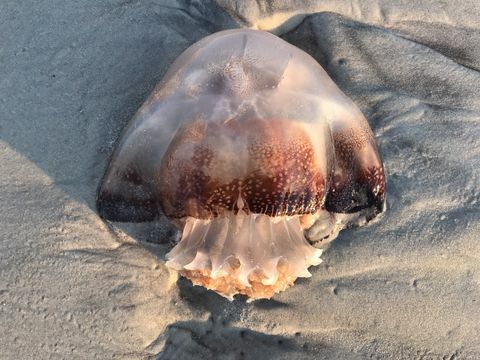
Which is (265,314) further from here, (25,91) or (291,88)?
(25,91)

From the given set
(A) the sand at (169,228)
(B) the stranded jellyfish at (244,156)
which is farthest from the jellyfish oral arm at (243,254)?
(A) the sand at (169,228)

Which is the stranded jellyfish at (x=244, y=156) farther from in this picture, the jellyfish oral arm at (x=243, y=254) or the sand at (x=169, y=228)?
the sand at (x=169, y=228)

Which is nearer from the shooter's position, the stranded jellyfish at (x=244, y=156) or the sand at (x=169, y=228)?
the stranded jellyfish at (x=244, y=156)

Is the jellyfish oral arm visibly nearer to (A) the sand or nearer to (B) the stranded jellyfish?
(B) the stranded jellyfish

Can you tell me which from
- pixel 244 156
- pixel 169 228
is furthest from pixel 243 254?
pixel 169 228

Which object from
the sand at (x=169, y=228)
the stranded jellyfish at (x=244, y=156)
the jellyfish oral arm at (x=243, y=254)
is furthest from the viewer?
the sand at (x=169, y=228)

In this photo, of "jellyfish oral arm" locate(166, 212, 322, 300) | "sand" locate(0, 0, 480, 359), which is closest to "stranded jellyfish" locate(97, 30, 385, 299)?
"jellyfish oral arm" locate(166, 212, 322, 300)

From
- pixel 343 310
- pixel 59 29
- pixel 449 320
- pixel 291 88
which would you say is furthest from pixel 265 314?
pixel 59 29
